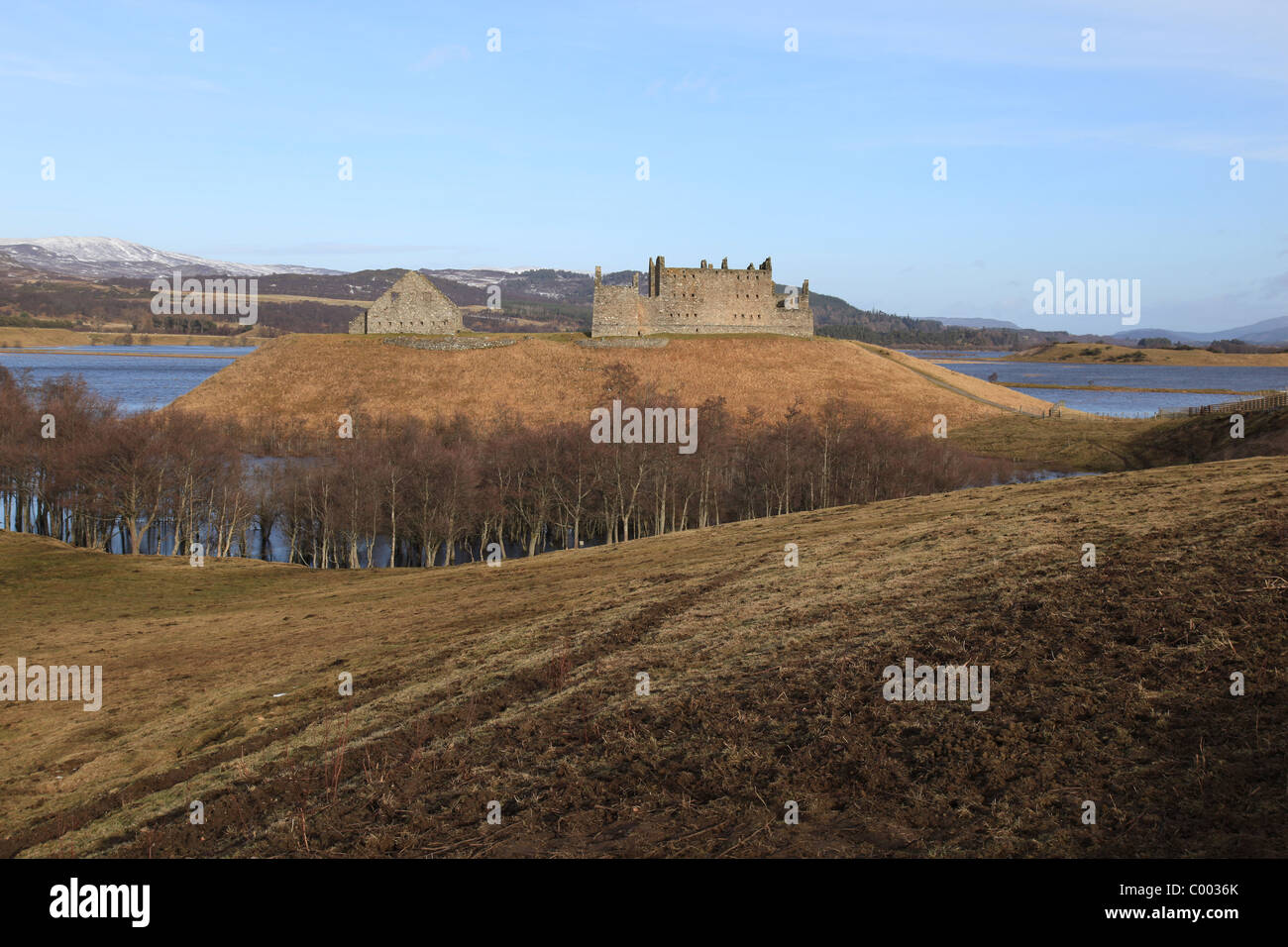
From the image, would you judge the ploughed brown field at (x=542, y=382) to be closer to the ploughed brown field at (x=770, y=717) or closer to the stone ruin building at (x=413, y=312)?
the stone ruin building at (x=413, y=312)

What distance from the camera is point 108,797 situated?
1755 cm

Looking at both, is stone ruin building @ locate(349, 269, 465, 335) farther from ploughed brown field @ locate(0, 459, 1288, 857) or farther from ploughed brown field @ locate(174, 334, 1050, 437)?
ploughed brown field @ locate(0, 459, 1288, 857)

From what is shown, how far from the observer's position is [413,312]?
4921 inches

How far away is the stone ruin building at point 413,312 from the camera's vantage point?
124750mm

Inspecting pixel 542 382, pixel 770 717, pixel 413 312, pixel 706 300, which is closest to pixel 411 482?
pixel 542 382

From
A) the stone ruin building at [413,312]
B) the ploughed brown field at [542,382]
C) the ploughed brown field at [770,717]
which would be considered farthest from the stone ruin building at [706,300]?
the ploughed brown field at [770,717]

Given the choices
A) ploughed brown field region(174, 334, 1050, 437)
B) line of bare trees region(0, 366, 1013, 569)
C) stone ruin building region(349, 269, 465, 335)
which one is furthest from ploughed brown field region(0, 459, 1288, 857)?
stone ruin building region(349, 269, 465, 335)

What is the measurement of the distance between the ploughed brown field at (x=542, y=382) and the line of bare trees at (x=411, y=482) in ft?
55.4

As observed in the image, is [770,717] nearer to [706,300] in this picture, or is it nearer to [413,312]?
[706,300]

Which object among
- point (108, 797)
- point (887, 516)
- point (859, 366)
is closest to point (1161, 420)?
point (859, 366)
